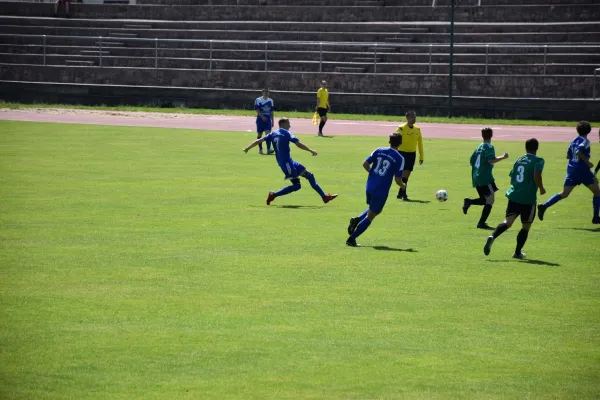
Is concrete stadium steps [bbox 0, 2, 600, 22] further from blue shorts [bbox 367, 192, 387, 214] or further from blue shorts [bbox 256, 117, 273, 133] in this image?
blue shorts [bbox 367, 192, 387, 214]

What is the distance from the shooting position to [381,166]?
15.5 metres

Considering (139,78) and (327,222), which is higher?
(139,78)

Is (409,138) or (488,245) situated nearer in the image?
(488,245)

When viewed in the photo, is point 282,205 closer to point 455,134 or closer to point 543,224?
point 543,224

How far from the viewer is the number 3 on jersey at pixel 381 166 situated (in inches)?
610

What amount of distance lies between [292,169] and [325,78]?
29.9 m

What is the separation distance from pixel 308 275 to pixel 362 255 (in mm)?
1812

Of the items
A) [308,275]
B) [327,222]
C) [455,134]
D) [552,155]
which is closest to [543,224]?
[327,222]

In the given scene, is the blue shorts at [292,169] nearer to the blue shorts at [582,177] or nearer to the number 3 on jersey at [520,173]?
the blue shorts at [582,177]

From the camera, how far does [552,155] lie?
3122cm

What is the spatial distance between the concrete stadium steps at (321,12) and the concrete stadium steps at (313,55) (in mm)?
3782

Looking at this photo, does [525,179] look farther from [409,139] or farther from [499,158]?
[409,139]

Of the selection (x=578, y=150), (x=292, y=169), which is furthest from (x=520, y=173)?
→ (x=292, y=169)

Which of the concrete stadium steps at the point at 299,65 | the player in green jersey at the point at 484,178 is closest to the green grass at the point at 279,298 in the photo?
the player in green jersey at the point at 484,178
